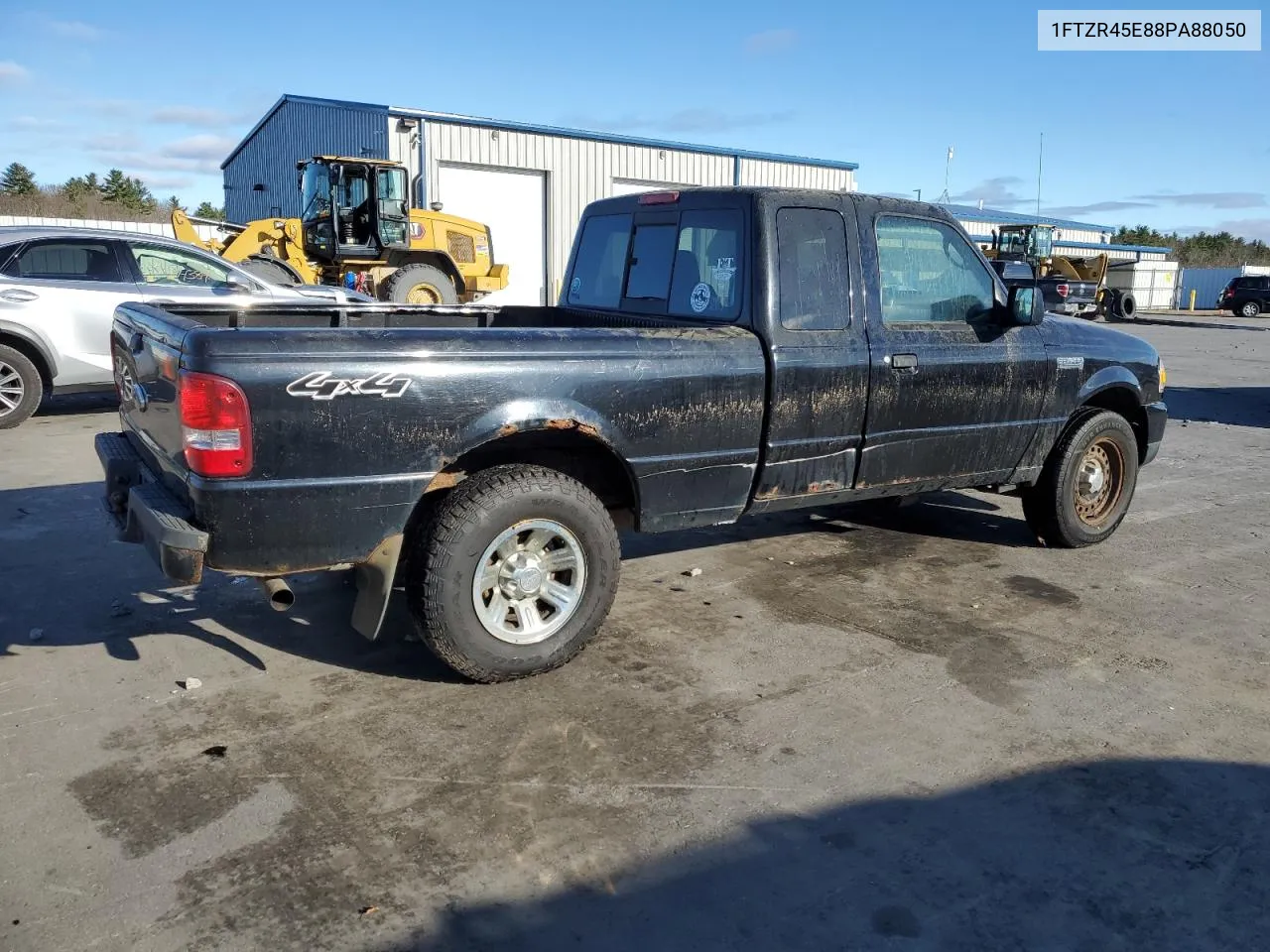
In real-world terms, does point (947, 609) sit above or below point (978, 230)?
below

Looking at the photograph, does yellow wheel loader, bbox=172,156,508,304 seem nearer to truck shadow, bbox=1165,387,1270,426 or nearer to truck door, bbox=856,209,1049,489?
truck shadow, bbox=1165,387,1270,426

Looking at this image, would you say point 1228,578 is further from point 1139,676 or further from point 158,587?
point 158,587

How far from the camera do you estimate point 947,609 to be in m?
5.11

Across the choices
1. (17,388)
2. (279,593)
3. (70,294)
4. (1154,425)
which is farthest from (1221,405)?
(17,388)

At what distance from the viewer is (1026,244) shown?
111 feet

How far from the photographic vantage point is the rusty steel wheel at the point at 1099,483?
621 centimetres

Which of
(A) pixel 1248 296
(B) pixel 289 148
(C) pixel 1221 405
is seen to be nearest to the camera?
(C) pixel 1221 405

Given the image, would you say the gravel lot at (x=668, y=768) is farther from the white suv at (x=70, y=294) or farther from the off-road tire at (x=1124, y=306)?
the off-road tire at (x=1124, y=306)

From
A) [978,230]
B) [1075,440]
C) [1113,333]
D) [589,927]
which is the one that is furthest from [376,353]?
[978,230]

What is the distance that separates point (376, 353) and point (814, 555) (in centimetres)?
326

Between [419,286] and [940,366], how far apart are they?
14549 mm

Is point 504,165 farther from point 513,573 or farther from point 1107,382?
point 513,573

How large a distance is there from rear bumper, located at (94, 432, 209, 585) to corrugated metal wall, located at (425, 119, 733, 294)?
2013cm

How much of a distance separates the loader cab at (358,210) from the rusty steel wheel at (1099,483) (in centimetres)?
1359
